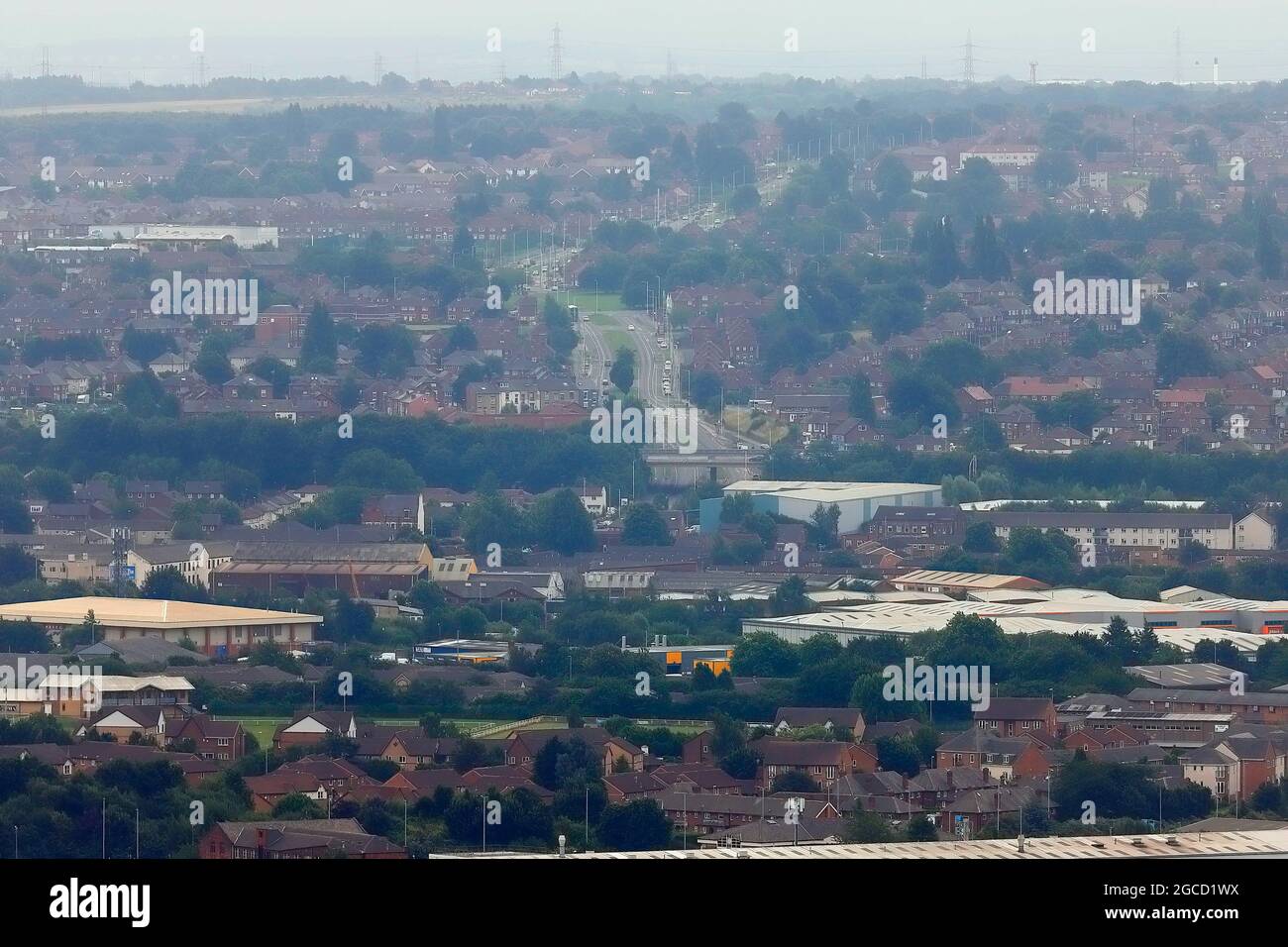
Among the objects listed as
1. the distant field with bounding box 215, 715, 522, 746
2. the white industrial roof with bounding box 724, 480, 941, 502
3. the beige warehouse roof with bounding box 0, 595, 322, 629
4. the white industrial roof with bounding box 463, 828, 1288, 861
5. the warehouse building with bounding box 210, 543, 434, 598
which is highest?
the white industrial roof with bounding box 463, 828, 1288, 861

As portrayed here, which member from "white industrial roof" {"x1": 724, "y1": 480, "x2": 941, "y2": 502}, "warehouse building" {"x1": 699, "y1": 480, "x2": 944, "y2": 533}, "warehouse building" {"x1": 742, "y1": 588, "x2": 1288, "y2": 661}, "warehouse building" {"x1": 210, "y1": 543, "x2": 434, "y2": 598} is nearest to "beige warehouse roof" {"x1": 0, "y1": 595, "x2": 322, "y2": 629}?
"warehouse building" {"x1": 210, "y1": 543, "x2": 434, "y2": 598}

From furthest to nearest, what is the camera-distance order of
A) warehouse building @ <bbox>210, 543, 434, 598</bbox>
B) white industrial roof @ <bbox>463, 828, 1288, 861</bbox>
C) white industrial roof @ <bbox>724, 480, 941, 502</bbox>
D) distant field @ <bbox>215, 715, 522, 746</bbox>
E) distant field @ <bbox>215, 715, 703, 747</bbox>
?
white industrial roof @ <bbox>724, 480, 941, 502</bbox>, warehouse building @ <bbox>210, 543, 434, 598</bbox>, distant field @ <bbox>215, 715, 522, 746</bbox>, distant field @ <bbox>215, 715, 703, 747</bbox>, white industrial roof @ <bbox>463, 828, 1288, 861</bbox>

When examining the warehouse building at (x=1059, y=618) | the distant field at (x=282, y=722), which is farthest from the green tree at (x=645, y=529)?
the distant field at (x=282, y=722)

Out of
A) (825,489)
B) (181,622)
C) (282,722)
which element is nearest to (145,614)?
(181,622)

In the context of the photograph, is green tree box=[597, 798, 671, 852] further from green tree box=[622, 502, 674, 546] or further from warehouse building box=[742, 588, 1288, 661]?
green tree box=[622, 502, 674, 546]

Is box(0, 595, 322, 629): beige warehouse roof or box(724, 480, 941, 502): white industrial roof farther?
box(724, 480, 941, 502): white industrial roof

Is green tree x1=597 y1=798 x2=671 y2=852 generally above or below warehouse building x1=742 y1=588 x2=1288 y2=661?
above

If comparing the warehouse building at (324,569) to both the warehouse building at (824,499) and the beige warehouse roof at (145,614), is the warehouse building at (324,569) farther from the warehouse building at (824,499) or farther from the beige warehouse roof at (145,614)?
the warehouse building at (824,499)
